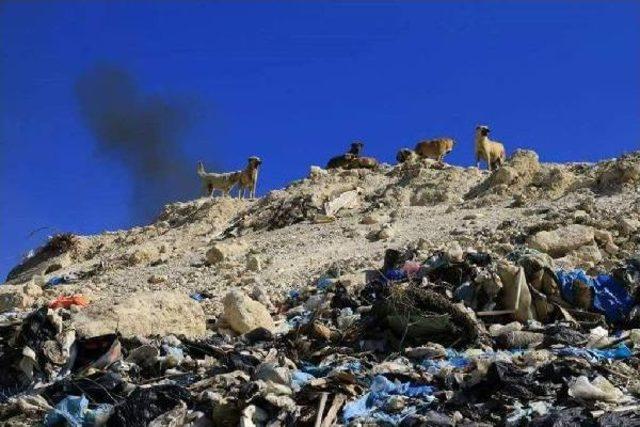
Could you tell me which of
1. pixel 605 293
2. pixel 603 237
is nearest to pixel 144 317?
pixel 605 293

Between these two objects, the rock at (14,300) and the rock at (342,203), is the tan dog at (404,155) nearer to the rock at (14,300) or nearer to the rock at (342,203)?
the rock at (342,203)

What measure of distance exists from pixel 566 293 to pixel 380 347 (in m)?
2.35

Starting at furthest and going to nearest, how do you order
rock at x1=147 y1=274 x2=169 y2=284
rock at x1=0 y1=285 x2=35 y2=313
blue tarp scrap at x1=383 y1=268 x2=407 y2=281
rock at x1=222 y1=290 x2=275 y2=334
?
rock at x1=147 y1=274 x2=169 y2=284 → rock at x1=0 y1=285 x2=35 y2=313 → blue tarp scrap at x1=383 y1=268 x2=407 y2=281 → rock at x1=222 y1=290 x2=275 y2=334

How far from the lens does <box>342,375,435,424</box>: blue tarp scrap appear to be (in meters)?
6.34

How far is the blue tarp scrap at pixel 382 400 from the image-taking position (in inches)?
249

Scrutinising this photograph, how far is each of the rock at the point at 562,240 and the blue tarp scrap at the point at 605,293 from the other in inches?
74.0

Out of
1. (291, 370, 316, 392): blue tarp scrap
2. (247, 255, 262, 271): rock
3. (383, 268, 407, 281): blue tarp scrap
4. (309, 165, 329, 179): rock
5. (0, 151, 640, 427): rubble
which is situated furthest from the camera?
(309, 165, 329, 179): rock

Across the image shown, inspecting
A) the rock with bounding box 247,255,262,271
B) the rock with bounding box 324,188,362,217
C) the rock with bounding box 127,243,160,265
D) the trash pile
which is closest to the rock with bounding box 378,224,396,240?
the rock with bounding box 247,255,262,271

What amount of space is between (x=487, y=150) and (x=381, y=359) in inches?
477

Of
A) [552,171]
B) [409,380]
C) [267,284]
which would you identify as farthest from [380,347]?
[552,171]

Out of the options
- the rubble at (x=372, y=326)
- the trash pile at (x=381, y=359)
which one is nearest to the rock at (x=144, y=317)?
the rubble at (x=372, y=326)

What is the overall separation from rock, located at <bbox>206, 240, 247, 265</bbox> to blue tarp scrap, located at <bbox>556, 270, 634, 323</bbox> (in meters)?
6.96

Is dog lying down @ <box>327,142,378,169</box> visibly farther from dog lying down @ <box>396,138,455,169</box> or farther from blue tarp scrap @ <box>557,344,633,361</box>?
blue tarp scrap @ <box>557,344,633,361</box>

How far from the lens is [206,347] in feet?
27.8
